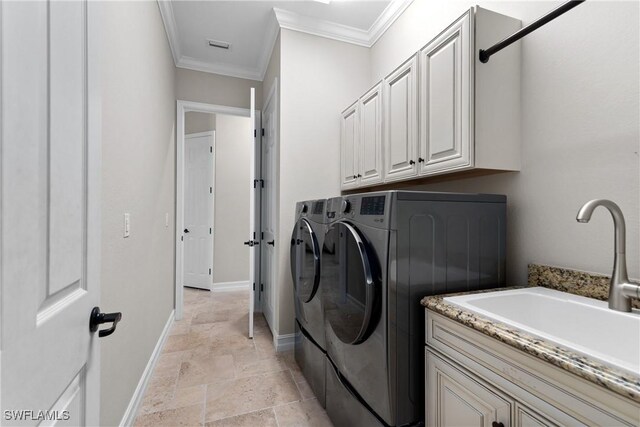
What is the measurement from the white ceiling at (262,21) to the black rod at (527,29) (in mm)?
1246

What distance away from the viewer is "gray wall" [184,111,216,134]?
13.9ft

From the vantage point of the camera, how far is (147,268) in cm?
194

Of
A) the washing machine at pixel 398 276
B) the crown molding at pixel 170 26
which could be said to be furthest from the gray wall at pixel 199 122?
the washing machine at pixel 398 276

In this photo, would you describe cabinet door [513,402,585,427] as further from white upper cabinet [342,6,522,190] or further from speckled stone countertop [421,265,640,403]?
white upper cabinet [342,6,522,190]

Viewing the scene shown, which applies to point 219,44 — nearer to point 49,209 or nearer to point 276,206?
point 276,206

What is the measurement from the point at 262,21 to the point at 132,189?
1858 mm

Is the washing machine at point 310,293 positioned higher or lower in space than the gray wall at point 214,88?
lower

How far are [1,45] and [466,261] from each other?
1459 millimetres

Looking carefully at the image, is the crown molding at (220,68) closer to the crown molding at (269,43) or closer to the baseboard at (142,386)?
the crown molding at (269,43)

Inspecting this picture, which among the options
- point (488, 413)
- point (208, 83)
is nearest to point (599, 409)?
point (488, 413)

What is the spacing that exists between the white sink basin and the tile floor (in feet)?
3.76

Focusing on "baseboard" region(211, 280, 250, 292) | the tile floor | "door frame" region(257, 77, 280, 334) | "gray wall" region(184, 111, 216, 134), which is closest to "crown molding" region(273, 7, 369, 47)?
"door frame" region(257, 77, 280, 334)

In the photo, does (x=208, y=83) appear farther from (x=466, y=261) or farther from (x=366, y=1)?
(x=466, y=261)

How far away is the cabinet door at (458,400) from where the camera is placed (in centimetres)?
83
